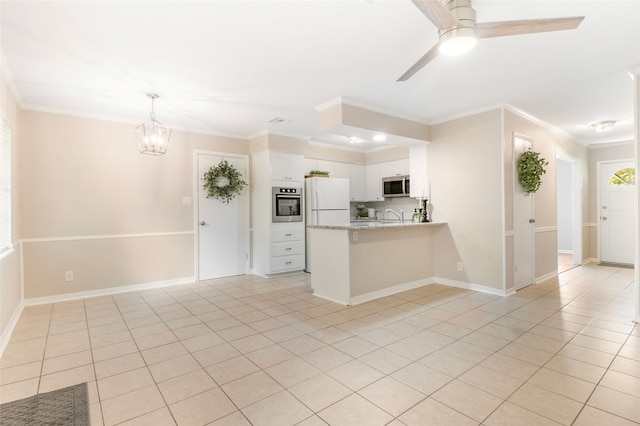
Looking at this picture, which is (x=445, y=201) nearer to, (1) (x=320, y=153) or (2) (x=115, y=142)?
(1) (x=320, y=153)

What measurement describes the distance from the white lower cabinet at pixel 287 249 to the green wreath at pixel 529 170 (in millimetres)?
3593

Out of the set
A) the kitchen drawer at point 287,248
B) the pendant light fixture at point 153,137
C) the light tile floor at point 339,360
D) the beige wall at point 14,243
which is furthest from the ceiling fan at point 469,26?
the kitchen drawer at point 287,248

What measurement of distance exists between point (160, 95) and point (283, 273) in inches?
134

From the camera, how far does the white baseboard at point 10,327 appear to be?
2.75 metres

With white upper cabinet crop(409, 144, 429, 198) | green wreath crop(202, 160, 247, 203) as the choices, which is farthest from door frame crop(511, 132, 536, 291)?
green wreath crop(202, 160, 247, 203)

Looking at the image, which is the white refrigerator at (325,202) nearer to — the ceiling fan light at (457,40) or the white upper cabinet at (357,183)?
the white upper cabinet at (357,183)

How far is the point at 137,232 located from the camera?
4.77 m

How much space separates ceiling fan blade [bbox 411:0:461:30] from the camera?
164 cm

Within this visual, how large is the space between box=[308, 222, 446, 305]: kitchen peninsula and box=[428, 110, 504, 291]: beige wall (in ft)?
1.01

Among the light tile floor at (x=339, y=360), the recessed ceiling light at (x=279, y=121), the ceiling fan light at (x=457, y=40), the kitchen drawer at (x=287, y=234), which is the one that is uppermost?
the recessed ceiling light at (x=279, y=121)

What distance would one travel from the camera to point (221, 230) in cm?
556

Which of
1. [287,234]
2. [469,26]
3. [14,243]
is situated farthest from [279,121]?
[14,243]

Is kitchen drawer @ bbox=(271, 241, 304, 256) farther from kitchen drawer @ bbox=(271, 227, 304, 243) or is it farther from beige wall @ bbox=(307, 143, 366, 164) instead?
beige wall @ bbox=(307, 143, 366, 164)

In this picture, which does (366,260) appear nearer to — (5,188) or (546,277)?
(546,277)
